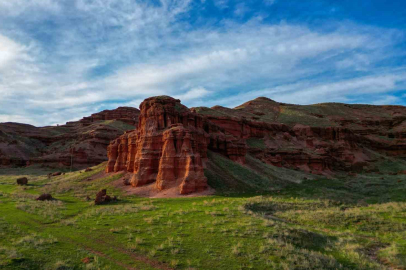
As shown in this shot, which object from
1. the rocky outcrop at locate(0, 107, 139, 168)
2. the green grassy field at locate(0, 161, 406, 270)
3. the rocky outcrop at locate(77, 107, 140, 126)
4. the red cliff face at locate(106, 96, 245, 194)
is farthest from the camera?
the rocky outcrop at locate(77, 107, 140, 126)

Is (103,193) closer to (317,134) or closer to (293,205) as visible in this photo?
(293,205)

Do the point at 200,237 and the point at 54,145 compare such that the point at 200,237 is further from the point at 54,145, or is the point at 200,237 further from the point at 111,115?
the point at 111,115

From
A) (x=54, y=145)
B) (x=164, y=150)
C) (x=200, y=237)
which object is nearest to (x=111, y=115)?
(x=54, y=145)

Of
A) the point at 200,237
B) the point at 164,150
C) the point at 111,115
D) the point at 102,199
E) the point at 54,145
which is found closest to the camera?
the point at 200,237

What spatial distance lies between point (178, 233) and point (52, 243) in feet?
21.1

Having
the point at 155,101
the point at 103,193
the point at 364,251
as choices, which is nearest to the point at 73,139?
the point at 155,101

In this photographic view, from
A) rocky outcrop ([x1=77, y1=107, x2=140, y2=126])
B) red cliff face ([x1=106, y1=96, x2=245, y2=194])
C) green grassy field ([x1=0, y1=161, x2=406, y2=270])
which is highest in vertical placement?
rocky outcrop ([x1=77, y1=107, x2=140, y2=126])

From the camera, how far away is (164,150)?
3145cm

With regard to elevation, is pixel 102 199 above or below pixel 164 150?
below

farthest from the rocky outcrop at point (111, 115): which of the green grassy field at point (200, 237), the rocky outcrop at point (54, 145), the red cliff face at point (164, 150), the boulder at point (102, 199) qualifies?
the green grassy field at point (200, 237)

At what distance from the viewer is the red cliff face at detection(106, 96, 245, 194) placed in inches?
1174

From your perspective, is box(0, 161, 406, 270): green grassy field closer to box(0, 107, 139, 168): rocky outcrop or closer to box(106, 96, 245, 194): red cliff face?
box(106, 96, 245, 194): red cliff face

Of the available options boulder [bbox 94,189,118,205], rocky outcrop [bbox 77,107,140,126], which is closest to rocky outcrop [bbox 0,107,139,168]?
rocky outcrop [bbox 77,107,140,126]

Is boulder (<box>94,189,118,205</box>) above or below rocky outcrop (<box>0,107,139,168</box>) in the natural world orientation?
below
